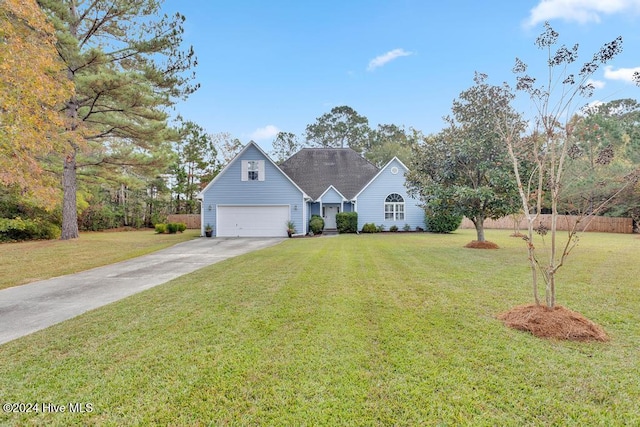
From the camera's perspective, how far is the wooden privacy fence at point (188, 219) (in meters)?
28.4

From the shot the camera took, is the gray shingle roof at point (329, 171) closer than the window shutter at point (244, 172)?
No

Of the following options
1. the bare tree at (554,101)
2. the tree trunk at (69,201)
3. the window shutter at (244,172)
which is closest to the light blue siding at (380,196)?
the window shutter at (244,172)

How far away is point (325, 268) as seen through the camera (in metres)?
8.04

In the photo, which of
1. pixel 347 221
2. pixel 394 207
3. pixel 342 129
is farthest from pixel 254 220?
pixel 342 129

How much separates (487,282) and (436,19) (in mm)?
11724

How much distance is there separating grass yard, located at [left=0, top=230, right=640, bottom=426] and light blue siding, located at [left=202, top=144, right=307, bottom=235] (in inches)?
534

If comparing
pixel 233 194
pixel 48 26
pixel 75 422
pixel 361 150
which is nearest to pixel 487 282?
pixel 75 422

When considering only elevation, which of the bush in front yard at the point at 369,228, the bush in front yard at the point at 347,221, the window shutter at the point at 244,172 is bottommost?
the bush in front yard at the point at 369,228

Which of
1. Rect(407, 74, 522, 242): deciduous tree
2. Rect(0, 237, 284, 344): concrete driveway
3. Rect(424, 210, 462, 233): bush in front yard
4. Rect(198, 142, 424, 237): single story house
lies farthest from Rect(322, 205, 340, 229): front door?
Rect(0, 237, 284, 344): concrete driveway

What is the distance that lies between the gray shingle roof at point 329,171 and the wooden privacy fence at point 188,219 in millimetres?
10039

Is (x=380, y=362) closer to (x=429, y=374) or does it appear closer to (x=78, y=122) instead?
(x=429, y=374)

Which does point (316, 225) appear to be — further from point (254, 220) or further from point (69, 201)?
point (69, 201)

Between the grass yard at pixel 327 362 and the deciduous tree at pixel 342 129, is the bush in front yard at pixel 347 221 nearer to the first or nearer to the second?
the grass yard at pixel 327 362

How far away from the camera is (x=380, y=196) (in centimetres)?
2155
